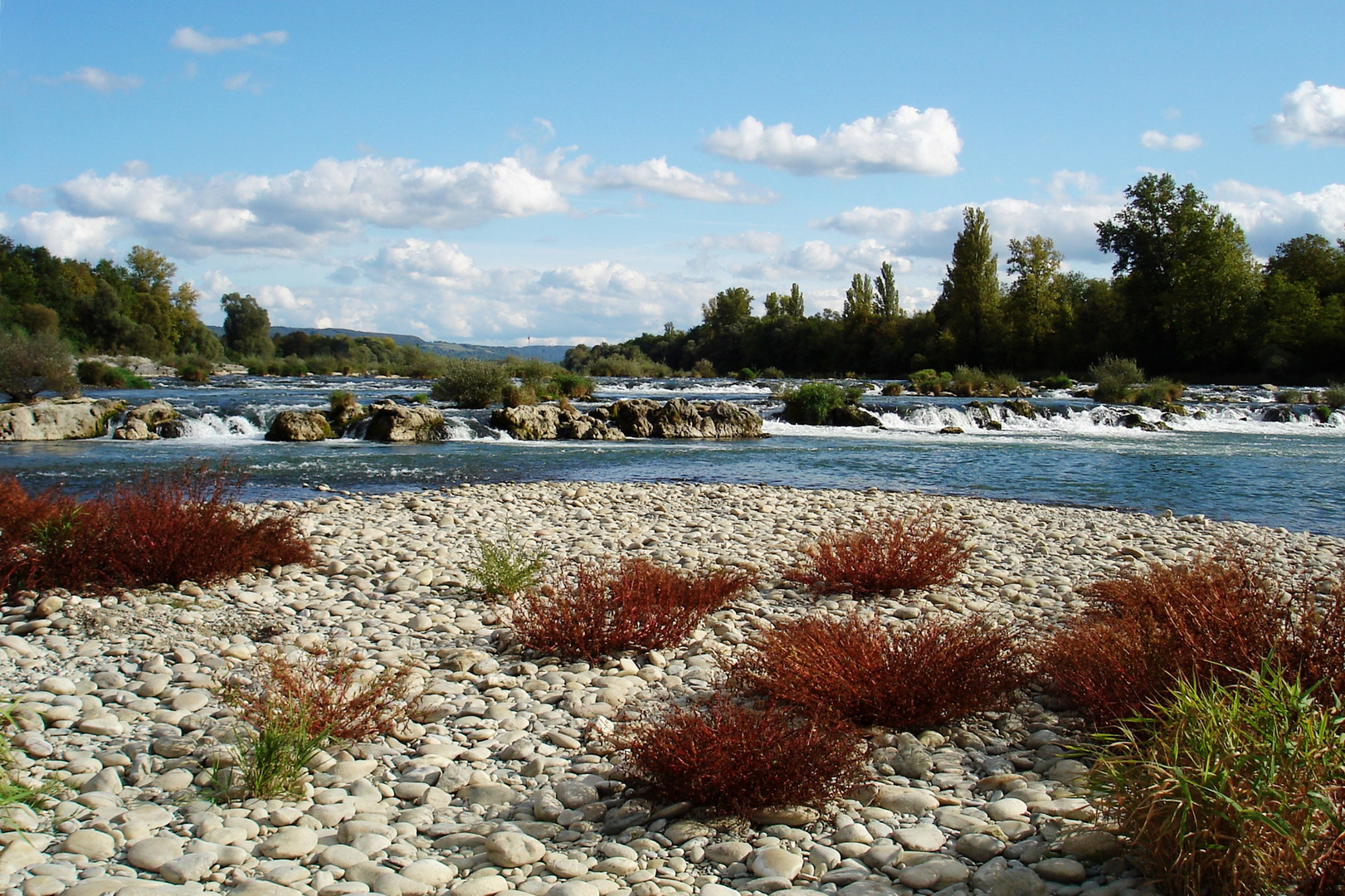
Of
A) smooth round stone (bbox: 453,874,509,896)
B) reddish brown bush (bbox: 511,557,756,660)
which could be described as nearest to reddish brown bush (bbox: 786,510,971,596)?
reddish brown bush (bbox: 511,557,756,660)

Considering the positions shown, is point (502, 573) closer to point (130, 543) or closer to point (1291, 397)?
point (130, 543)

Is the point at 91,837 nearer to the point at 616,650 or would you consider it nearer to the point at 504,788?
the point at 504,788

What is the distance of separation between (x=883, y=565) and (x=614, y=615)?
8.21ft

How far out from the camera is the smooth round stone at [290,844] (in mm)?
2971

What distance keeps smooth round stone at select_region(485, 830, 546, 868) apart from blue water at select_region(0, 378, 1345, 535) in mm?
9994

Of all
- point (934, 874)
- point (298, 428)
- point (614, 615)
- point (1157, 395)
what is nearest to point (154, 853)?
point (934, 874)

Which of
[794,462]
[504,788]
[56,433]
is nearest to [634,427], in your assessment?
[794,462]

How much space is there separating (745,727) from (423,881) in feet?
4.30

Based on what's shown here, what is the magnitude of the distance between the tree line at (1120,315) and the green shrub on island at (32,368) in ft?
109

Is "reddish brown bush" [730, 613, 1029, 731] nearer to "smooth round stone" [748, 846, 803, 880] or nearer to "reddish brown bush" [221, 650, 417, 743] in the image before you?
"smooth round stone" [748, 846, 803, 880]

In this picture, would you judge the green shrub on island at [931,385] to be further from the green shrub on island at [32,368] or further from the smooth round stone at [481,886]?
the smooth round stone at [481,886]

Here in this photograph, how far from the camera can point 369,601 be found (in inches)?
256

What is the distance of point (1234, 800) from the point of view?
2.61 meters

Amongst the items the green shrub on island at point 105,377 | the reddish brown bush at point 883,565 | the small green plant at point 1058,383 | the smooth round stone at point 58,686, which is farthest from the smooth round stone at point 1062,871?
the small green plant at point 1058,383
